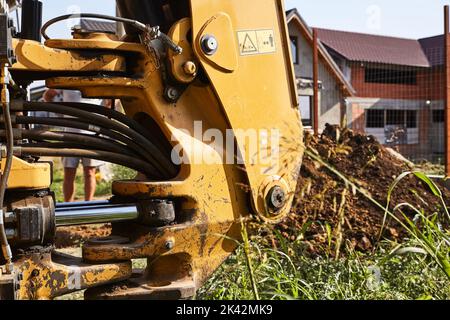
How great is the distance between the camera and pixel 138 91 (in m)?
2.72

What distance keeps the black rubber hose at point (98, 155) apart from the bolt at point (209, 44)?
0.64 meters

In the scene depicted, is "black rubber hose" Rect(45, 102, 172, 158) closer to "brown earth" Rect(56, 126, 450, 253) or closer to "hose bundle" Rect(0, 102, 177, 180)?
"hose bundle" Rect(0, 102, 177, 180)

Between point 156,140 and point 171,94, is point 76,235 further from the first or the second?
point 171,94

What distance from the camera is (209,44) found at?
2736mm

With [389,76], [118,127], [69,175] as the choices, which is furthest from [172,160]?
[389,76]

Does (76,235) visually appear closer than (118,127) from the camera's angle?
No

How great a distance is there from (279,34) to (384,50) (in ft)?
92.6

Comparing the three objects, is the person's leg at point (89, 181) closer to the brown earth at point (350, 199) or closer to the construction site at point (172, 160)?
the brown earth at point (350, 199)

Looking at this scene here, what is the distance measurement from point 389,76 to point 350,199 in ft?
89.3

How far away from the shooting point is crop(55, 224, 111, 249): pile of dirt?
17.3ft

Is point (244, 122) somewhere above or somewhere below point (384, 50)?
below

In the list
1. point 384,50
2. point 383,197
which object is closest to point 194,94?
point 383,197

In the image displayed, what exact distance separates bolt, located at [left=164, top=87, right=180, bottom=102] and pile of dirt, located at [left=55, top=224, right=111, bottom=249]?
8.52ft
